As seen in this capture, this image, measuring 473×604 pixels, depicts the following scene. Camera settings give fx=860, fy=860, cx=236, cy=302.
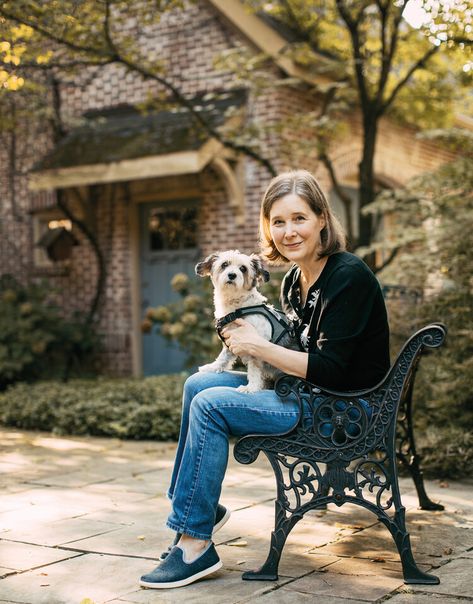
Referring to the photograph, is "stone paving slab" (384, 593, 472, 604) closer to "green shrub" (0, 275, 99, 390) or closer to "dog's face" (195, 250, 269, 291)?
"dog's face" (195, 250, 269, 291)

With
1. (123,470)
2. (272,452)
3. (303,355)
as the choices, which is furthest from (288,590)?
(123,470)

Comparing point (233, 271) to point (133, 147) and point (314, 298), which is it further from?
point (133, 147)

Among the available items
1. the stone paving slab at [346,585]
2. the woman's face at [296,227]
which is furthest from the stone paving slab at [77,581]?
the woman's face at [296,227]

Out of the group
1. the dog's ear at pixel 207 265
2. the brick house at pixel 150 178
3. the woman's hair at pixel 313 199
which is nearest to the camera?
the woman's hair at pixel 313 199

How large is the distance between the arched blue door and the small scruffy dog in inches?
293

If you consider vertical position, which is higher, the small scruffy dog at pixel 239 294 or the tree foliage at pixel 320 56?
the tree foliage at pixel 320 56

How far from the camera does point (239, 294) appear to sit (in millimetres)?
4004

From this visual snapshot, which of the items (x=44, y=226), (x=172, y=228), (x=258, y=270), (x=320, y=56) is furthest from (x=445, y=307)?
(x=44, y=226)

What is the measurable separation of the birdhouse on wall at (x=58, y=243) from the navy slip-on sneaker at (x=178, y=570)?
9.04 m

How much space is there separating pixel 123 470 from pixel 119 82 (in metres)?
7.57

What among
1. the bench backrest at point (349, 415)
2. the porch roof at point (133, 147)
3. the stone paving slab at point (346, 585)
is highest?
the porch roof at point (133, 147)

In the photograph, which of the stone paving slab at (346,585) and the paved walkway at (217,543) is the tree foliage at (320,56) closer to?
the paved walkway at (217,543)

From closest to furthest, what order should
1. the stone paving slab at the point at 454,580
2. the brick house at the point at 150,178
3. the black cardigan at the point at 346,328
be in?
the stone paving slab at the point at 454,580
the black cardigan at the point at 346,328
the brick house at the point at 150,178

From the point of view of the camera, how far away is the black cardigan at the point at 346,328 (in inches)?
133
